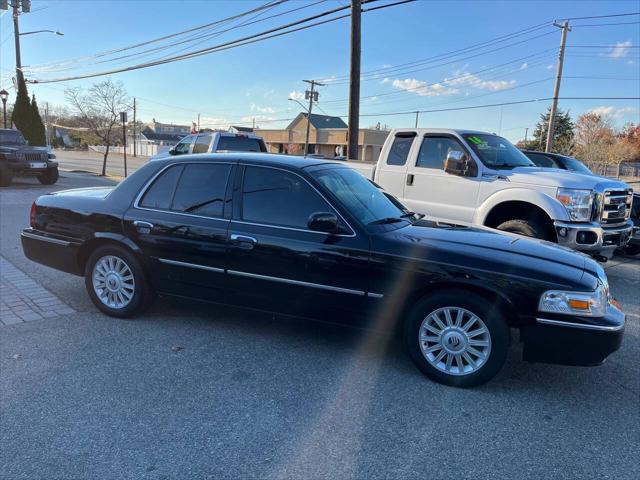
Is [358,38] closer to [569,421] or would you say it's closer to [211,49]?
[211,49]

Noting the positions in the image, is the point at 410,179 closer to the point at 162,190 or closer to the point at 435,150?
the point at 435,150

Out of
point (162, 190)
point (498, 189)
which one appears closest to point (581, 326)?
point (498, 189)

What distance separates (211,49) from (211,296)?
599 inches

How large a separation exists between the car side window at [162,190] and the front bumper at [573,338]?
326 centimetres

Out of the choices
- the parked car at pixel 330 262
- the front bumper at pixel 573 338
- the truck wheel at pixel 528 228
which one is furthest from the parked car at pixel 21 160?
the front bumper at pixel 573 338

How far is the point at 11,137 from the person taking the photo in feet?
55.5

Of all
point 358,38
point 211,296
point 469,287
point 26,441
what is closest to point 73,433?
point 26,441

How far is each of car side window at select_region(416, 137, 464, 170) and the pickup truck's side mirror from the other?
0.30 m

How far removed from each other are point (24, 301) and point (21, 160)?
525 inches

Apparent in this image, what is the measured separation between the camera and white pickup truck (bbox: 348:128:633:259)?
20.2ft

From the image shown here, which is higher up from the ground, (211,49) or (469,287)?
(211,49)

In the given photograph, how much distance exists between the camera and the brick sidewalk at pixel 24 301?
4.76 m

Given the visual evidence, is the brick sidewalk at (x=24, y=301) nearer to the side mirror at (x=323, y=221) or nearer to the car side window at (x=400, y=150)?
→ the side mirror at (x=323, y=221)

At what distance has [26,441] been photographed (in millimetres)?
2764
